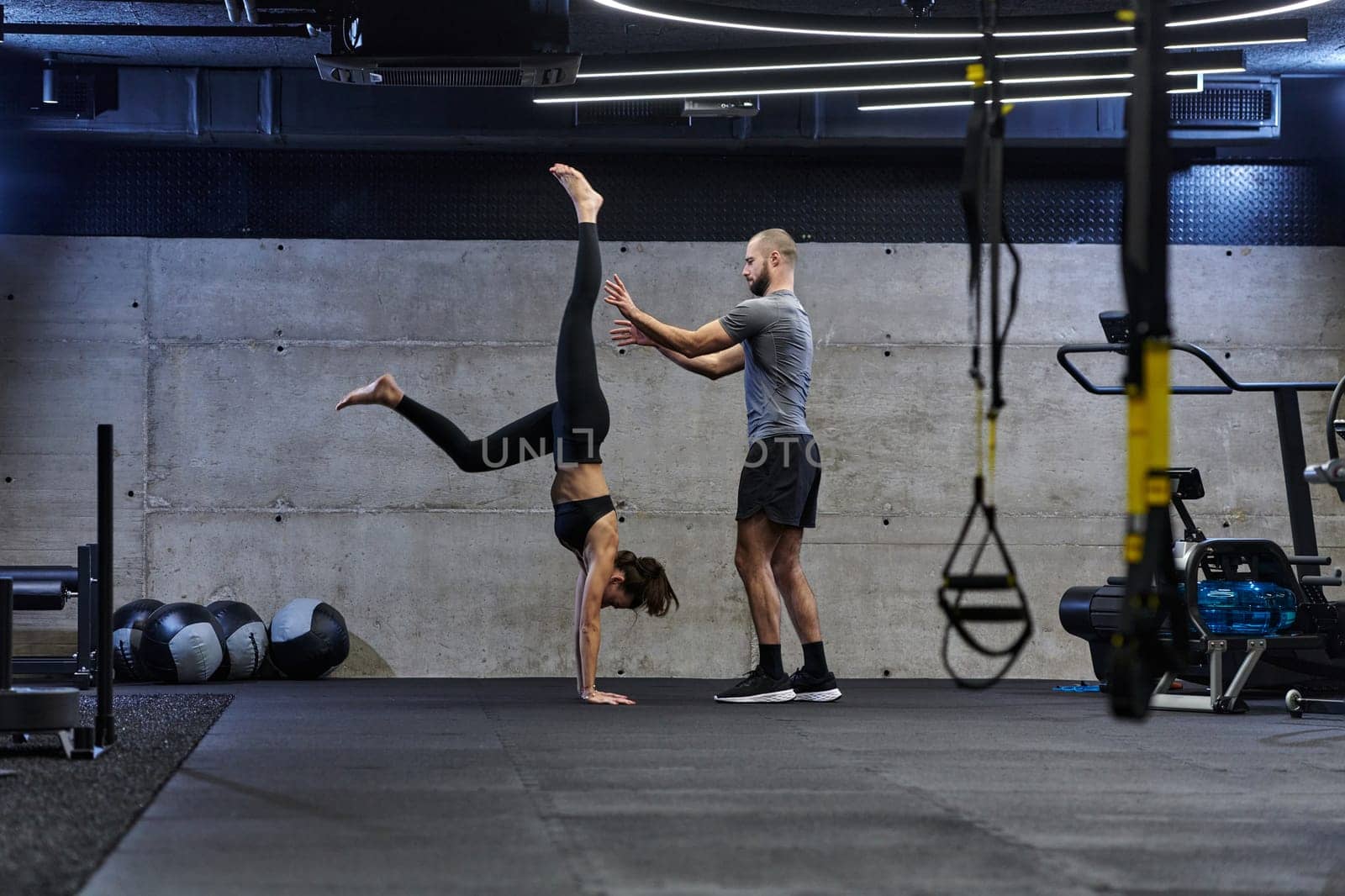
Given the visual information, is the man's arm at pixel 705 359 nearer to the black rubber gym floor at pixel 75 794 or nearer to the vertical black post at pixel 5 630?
the black rubber gym floor at pixel 75 794

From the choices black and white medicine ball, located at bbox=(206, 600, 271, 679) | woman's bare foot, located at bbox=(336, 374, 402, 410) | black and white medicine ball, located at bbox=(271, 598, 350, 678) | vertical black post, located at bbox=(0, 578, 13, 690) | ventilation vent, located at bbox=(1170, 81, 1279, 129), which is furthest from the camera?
ventilation vent, located at bbox=(1170, 81, 1279, 129)

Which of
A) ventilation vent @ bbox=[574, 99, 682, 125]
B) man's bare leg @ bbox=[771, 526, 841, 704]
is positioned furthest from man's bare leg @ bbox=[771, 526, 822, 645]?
ventilation vent @ bbox=[574, 99, 682, 125]

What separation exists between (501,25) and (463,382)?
8.03ft

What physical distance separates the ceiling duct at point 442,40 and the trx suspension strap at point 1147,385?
3.91m

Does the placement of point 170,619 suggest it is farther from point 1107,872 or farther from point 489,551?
point 1107,872

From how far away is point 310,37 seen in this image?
272 inches

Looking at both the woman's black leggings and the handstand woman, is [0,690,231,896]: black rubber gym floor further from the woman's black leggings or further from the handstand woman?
the woman's black leggings

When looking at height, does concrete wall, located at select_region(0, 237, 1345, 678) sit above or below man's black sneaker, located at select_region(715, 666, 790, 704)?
above

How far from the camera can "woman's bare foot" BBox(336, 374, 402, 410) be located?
5078 mm

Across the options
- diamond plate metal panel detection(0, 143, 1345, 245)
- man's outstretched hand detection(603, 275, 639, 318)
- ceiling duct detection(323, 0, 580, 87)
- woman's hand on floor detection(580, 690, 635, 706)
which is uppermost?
ceiling duct detection(323, 0, 580, 87)

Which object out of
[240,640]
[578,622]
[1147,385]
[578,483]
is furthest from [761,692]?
[1147,385]

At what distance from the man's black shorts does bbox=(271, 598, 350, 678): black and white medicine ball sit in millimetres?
2468

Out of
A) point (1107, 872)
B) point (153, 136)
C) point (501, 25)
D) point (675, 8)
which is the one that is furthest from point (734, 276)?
point (1107, 872)

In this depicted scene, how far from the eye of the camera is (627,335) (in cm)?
558
